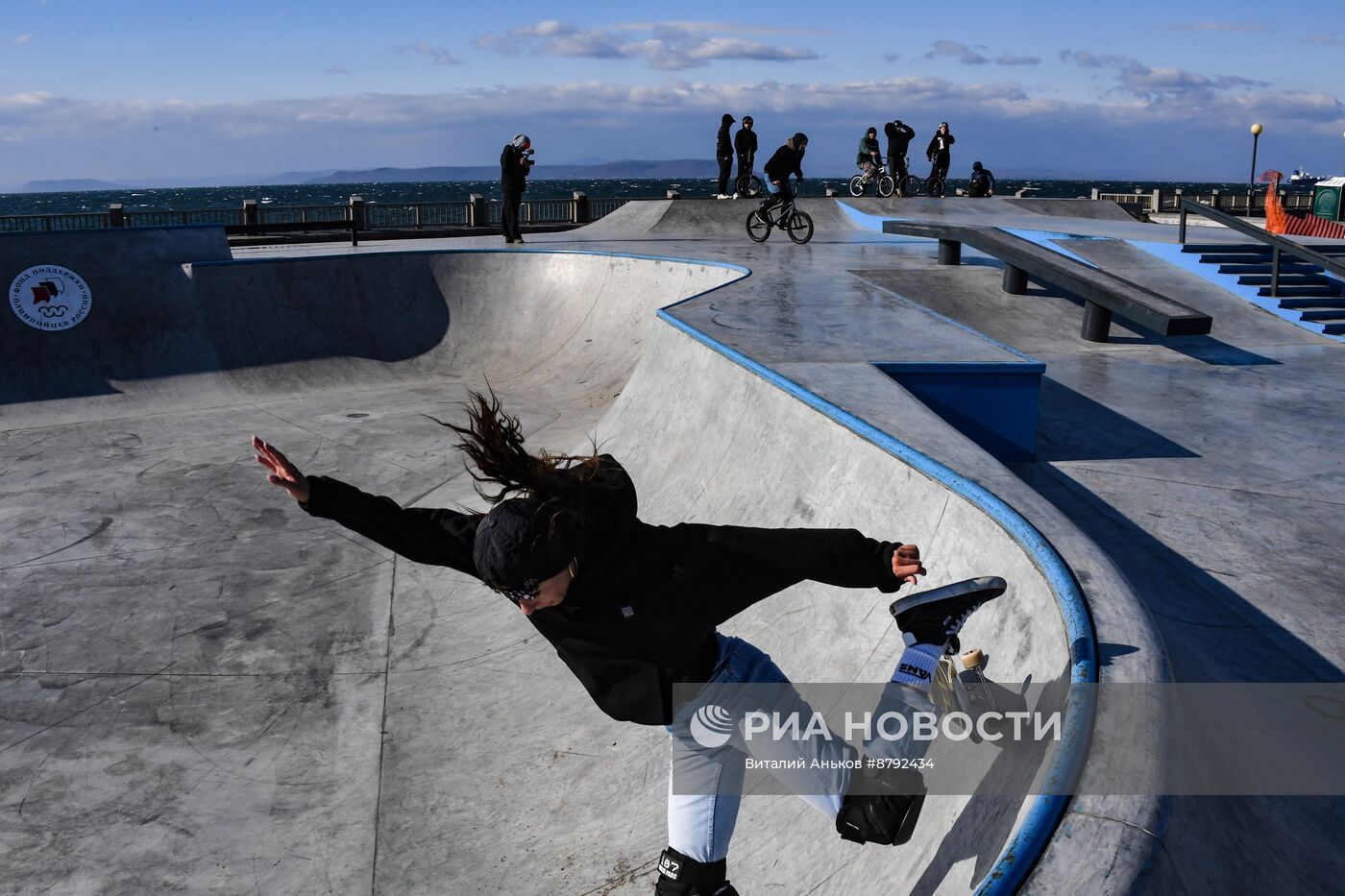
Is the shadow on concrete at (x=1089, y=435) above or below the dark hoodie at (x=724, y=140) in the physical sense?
below

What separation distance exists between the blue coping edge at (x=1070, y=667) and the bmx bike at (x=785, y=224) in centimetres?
1269

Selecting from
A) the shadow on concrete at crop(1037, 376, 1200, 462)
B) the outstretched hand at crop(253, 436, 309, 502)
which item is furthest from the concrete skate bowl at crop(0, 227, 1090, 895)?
the shadow on concrete at crop(1037, 376, 1200, 462)

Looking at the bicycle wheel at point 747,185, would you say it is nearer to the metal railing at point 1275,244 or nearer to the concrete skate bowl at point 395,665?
the metal railing at point 1275,244

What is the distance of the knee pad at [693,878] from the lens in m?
2.67

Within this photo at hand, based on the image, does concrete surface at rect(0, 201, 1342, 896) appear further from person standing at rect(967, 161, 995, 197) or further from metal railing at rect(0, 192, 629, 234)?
person standing at rect(967, 161, 995, 197)

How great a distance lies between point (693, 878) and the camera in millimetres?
2664

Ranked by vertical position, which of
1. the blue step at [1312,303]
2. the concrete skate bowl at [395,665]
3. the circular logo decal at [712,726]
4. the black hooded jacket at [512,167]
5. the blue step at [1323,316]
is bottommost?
the concrete skate bowl at [395,665]

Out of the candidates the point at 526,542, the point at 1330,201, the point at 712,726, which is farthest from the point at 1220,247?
the point at 1330,201

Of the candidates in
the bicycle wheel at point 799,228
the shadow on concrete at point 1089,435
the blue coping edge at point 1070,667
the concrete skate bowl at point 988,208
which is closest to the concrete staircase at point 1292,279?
the shadow on concrete at point 1089,435

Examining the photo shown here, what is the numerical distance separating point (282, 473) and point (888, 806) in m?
1.89

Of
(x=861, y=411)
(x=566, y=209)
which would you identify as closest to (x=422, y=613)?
(x=861, y=411)

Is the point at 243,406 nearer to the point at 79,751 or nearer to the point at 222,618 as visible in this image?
the point at 222,618

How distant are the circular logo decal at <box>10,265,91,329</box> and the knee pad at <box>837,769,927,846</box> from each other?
44.3 feet

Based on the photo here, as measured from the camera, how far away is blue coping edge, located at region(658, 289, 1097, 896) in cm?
221
